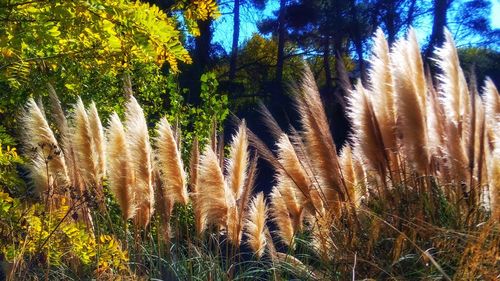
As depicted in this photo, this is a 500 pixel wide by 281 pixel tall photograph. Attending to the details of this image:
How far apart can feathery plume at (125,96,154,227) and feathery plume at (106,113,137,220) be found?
46 millimetres

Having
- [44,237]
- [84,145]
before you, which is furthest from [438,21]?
[44,237]

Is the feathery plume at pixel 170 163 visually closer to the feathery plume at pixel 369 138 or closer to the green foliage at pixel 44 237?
the green foliage at pixel 44 237

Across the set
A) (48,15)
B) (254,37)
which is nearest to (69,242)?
(48,15)

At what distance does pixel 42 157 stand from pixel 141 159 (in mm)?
728

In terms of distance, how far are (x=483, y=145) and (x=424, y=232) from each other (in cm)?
56

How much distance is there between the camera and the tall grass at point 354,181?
391cm

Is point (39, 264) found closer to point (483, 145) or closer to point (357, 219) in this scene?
point (357, 219)

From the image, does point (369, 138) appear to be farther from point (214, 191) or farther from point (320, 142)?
point (214, 191)

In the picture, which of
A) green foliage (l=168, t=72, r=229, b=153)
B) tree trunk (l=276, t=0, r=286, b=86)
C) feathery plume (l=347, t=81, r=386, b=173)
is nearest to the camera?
feathery plume (l=347, t=81, r=386, b=173)

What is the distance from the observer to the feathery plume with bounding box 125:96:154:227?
5.06 meters

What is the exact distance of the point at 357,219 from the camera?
425cm

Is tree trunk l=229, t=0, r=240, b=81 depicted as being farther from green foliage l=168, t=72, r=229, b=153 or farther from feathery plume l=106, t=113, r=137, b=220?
feathery plume l=106, t=113, r=137, b=220

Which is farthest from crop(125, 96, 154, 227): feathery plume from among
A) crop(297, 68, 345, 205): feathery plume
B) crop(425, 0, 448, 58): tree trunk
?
crop(425, 0, 448, 58): tree trunk

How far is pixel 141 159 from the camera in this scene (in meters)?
5.07
